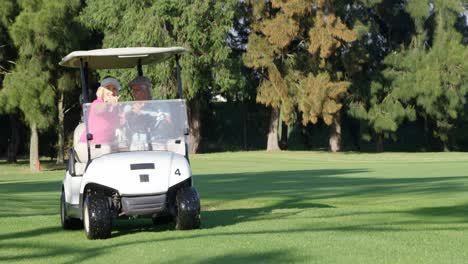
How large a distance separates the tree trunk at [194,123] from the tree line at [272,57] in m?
0.06

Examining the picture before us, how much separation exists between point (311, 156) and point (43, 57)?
44.9 ft

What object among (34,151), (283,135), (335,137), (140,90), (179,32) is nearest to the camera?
(140,90)

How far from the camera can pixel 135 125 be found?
11.0 m

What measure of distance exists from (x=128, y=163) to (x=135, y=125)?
1.14m

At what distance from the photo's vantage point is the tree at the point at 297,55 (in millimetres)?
49812

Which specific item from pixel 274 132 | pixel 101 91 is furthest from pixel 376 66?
pixel 101 91

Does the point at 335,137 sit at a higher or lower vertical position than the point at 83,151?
lower

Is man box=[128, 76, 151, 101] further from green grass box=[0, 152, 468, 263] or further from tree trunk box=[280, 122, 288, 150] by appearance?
tree trunk box=[280, 122, 288, 150]

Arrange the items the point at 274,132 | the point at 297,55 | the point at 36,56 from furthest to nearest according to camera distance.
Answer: the point at 274,132 → the point at 297,55 → the point at 36,56

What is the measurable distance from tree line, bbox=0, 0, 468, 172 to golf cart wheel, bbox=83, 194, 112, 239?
32.8 m

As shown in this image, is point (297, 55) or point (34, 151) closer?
point (34, 151)

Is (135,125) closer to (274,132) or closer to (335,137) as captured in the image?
(274,132)

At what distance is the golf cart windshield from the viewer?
1080 cm

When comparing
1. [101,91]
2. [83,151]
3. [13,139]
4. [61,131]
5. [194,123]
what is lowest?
[13,139]
